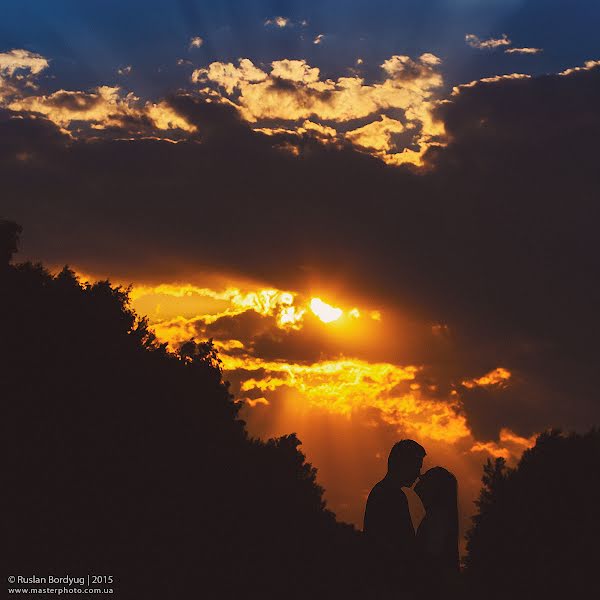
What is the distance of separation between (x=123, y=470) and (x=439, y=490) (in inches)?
1584

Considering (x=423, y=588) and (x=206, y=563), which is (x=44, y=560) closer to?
(x=206, y=563)

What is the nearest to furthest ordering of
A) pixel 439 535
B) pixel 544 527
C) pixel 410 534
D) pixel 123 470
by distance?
pixel 439 535 → pixel 410 534 → pixel 123 470 → pixel 544 527

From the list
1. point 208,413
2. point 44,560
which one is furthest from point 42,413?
point 208,413

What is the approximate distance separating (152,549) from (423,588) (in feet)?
103

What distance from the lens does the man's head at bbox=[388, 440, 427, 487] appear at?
6266 mm

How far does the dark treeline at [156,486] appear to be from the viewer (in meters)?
33.0

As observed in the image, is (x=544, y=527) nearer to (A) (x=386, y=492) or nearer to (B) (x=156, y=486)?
(B) (x=156, y=486)

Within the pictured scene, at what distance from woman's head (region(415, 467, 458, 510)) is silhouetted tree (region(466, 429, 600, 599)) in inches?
1542

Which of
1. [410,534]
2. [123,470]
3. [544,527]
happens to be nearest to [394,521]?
[410,534]

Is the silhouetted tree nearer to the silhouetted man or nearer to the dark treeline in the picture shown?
the dark treeline

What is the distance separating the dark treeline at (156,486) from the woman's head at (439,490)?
18.7 metres

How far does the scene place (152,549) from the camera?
34.7 metres

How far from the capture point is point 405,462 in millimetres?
6281

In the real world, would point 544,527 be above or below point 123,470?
below
